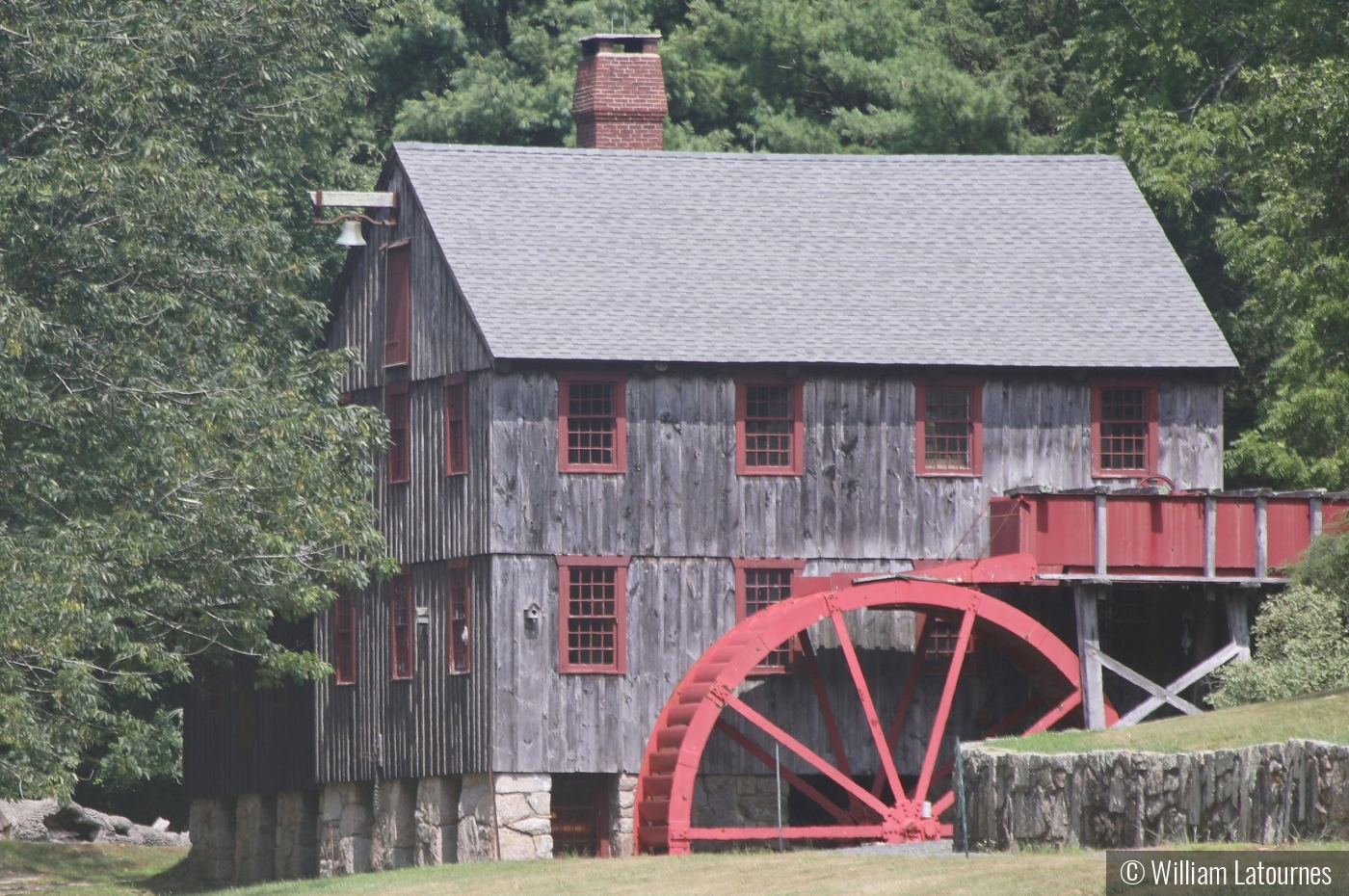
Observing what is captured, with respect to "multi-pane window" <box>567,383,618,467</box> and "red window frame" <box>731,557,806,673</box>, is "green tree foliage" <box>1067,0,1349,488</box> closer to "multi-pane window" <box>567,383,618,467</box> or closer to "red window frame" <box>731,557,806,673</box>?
"red window frame" <box>731,557,806,673</box>

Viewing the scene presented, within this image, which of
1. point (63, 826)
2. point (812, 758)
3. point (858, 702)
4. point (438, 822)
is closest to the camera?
point (812, 758)

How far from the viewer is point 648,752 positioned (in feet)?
116

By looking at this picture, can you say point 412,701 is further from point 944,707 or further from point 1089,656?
point 1089,656

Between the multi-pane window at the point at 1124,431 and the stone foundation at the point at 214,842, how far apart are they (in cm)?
1727

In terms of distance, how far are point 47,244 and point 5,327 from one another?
110 inches

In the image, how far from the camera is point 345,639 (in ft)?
132

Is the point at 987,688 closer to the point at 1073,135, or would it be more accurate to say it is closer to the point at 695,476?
the point at 695,476

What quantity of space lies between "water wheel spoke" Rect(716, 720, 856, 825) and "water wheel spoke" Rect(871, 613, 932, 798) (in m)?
0.66

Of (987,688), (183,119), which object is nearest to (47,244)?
(183,119)

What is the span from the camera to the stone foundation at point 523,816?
1412 inches

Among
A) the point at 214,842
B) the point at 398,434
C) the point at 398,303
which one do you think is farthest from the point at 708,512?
the point at 214,842

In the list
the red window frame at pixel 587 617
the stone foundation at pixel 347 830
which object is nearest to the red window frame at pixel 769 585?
the red window frame at pixel 587 617

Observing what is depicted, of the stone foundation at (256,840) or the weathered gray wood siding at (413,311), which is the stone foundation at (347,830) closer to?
the stone foundation at (256,840)

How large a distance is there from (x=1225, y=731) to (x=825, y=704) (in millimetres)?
9997
